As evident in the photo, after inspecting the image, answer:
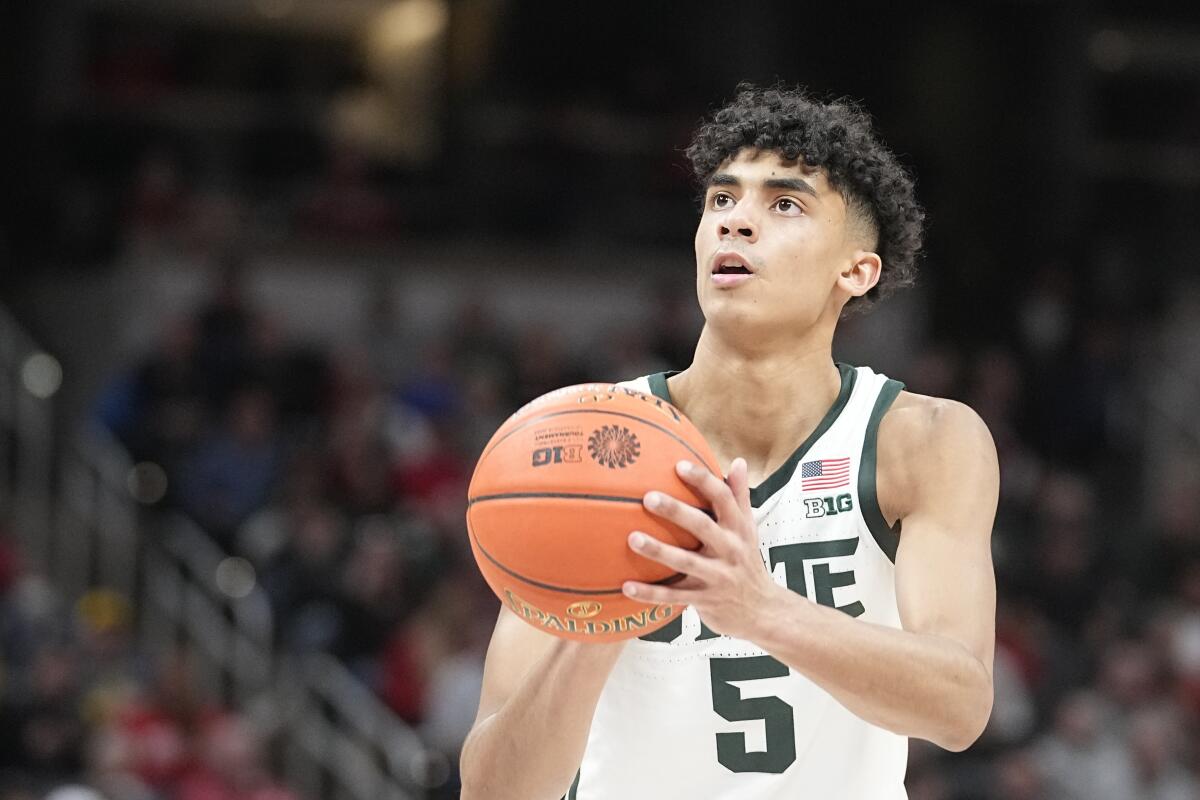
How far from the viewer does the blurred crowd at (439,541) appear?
10039 mm

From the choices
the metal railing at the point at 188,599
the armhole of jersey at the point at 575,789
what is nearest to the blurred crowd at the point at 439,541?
the metal railing at the point at 188,599

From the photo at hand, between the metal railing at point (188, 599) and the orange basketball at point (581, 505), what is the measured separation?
6.82 meters

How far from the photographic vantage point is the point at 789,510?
4.16m

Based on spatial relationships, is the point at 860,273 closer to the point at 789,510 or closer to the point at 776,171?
the point at 776,171

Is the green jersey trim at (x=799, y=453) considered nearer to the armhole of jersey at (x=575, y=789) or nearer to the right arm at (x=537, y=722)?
the right arm at (x=537, y=722)

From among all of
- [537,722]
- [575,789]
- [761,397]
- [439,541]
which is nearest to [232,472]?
[439,541]

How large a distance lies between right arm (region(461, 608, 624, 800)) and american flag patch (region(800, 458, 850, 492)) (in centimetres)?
70

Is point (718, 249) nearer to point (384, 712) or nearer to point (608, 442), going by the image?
point (608, 442)

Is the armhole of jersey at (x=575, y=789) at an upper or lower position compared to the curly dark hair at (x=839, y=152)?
lower

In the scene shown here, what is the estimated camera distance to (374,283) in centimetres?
1432

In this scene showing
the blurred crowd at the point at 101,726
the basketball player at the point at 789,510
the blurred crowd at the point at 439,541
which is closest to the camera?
the basketball player at the point at 789,510

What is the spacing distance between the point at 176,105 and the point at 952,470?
40.4 ft

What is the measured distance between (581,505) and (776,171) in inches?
46.8

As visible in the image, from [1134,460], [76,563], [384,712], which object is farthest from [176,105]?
[1134,460]
